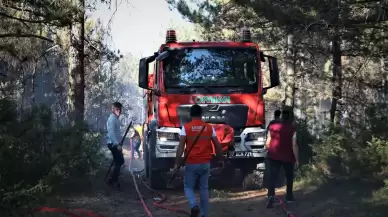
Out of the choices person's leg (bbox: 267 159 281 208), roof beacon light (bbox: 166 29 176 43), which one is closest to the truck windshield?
roof beacon light (bbox: 166 29 176 43)

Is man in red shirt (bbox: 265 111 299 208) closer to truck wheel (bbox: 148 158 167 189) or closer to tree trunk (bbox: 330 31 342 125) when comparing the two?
truck wheel (bbox: 148 158 167 189)

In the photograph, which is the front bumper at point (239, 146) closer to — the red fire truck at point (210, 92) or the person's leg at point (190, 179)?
the red fire truck at point (210, 92)

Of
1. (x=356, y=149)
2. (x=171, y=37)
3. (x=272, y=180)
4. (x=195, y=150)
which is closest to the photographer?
(x=195, y=150)

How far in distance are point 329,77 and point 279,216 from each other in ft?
29.0

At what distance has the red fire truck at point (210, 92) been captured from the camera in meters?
11.0

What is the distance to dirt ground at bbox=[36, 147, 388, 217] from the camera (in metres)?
8.51

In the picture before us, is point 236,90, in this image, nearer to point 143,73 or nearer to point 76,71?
point 143,73

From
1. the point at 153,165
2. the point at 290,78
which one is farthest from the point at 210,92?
the point at 290,78

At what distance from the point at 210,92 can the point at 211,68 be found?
0.56 m

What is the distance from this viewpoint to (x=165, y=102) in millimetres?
10969

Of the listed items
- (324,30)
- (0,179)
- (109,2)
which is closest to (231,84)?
(324,30)

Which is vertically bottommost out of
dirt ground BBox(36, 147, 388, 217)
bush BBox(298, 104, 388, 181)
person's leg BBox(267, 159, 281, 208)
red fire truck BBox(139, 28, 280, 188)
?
dirt ground BBox(36, 147, 388, 217)

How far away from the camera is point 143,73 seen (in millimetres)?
11023

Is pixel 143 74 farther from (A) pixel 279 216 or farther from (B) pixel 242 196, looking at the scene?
(A) pixel 279 216
